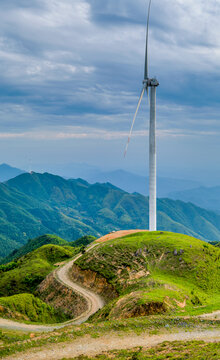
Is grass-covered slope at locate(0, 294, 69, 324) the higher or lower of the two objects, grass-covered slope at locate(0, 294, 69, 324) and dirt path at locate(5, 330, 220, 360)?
the lower

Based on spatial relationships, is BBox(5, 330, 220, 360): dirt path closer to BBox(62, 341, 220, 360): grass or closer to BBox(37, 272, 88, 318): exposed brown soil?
BBox(62, 341, 220, 360): grass

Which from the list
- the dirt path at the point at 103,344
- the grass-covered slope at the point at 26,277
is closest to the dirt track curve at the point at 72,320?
the dirt path at the point at 103,344

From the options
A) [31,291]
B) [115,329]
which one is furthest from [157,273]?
[31,291]

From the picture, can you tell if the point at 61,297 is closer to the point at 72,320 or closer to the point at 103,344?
the point at 72,320

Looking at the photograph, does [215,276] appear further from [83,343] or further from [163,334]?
[83,343]

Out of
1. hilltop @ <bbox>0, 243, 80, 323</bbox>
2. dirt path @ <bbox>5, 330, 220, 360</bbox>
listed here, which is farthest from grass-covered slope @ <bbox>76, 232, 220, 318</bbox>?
hilltop @ <bbox>0, 243, 80, 323</bbox>

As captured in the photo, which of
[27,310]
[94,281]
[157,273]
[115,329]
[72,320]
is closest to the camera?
[115,329]
